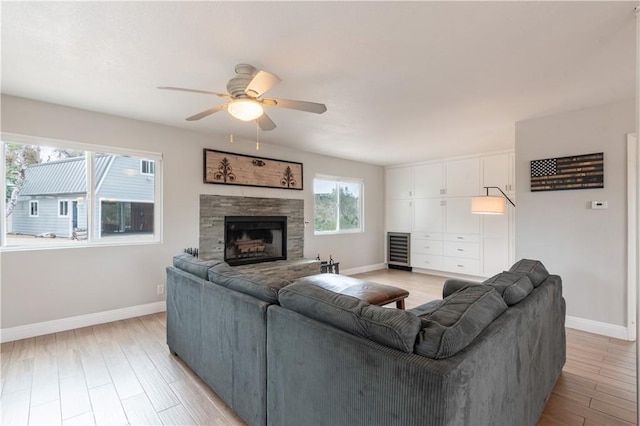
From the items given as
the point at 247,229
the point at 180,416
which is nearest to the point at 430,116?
the point at 247,229

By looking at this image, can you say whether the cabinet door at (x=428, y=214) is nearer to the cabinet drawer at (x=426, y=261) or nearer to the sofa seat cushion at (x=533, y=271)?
the cabinet drawer at (x=426, y=261)

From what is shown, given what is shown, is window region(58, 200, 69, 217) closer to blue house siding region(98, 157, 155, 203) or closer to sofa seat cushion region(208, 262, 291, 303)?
blue house siding region(98, 157, 155, 203)

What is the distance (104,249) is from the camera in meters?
3.44

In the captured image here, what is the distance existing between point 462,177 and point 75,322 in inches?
242

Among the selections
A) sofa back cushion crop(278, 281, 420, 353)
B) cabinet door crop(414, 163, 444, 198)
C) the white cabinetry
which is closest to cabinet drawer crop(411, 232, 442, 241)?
the white cabinetry

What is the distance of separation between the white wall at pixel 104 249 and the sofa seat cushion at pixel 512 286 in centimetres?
365

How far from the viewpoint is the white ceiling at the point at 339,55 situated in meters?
1.70

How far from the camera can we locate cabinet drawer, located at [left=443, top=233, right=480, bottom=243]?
213 inches

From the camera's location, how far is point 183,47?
6.68ft

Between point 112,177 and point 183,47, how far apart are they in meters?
2.29

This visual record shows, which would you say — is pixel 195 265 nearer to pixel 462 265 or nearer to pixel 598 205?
pixel 598 205

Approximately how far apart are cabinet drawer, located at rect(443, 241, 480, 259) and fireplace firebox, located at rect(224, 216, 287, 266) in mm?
3182

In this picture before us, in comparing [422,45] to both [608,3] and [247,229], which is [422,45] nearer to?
[608,3]

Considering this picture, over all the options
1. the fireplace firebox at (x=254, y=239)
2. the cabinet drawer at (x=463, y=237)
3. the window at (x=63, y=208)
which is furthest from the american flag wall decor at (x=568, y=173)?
the window at (x=63, y=208)
